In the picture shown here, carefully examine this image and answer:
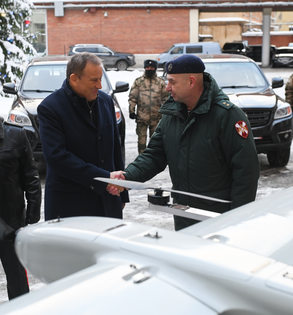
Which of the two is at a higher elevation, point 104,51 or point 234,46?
point 234,46

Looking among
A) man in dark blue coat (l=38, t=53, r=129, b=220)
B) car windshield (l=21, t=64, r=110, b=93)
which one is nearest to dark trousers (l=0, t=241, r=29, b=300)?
man in dark blue coat (l=38, t=53, r=129, b=220)

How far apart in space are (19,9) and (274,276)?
57.2 ft

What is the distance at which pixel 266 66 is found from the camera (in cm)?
3816

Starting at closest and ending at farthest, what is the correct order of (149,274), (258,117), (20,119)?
(149,274) → (20,119) → (258,117)

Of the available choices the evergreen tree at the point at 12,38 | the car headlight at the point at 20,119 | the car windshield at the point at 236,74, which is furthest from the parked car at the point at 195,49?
the car headlight at the point at 20,119

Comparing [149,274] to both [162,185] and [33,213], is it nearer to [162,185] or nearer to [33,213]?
[33,213]

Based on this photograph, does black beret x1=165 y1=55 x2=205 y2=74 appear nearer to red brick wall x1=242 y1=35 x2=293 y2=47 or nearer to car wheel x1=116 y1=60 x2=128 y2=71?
car wheel x1=116 y1=60 x2=128 y2=71

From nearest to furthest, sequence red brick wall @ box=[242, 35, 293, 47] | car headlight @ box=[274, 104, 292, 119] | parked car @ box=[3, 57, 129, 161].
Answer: parked car @ box=[3, 57, 129, 161]
car headlight @ box=[274, 104, 292, 119]
red brick wall @ box=[242, 35, 293, 47]

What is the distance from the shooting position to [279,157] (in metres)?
8.39

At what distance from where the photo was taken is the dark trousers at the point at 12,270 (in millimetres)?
3035

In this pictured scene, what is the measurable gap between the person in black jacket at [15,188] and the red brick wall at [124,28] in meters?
39.2

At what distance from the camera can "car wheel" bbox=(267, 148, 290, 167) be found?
8.33m

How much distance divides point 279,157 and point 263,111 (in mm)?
883

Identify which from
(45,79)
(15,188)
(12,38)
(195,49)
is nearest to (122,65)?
(195,49)
